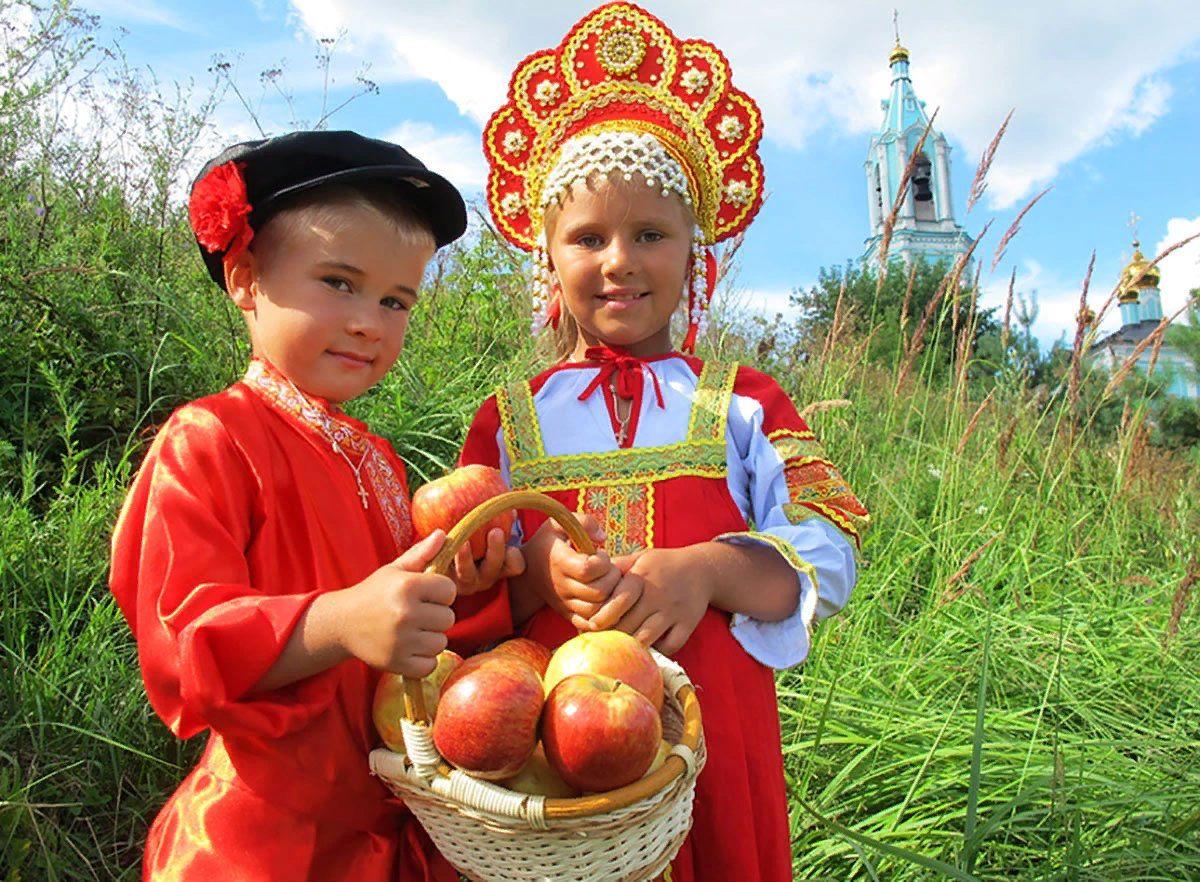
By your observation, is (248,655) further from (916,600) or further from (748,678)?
(916,600)

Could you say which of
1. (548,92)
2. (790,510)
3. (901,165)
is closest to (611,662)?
(790,510)

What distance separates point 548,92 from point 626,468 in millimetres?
876

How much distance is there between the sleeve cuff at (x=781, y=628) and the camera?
5.17 ft

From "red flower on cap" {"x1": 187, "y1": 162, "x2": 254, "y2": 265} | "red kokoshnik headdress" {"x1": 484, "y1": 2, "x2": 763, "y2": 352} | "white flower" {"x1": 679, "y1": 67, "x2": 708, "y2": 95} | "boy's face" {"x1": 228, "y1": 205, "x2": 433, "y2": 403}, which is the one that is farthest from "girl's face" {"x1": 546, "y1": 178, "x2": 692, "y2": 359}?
"red flower on cap" {"x1": 187, "y1": 162, "x2": 254, "y2": 265}

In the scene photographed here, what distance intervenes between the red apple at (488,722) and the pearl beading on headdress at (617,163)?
103 cm

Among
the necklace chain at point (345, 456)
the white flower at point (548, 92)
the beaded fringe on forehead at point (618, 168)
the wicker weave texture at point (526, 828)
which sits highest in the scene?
the white flower at point (548, 92)

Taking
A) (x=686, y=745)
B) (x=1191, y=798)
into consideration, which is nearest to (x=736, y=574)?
(x=686, y=745)

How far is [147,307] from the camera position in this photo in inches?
→ 136

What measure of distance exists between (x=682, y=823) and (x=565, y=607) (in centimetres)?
42

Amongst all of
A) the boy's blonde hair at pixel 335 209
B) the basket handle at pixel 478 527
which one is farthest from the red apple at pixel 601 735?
the boy's blonde hair at pixel 335 209

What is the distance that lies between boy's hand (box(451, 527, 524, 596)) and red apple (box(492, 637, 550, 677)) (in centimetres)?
13

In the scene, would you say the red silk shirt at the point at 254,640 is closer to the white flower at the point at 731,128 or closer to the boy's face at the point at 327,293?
the boy's face at the point at 327,293

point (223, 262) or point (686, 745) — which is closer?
point (686, 745)

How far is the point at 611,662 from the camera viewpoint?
1.25 meters
